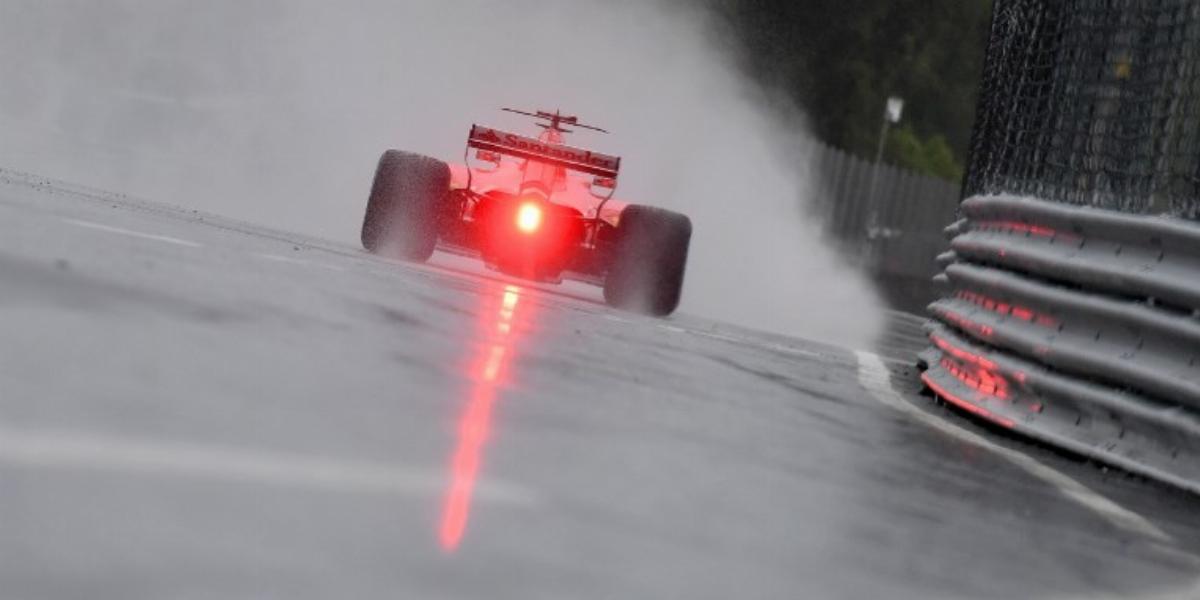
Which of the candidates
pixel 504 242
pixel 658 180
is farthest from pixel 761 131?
pixel 504 242

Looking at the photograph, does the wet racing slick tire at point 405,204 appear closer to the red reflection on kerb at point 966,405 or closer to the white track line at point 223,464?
the red reflection on kerb at point 966,405

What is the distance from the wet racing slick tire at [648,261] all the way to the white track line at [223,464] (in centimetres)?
1027

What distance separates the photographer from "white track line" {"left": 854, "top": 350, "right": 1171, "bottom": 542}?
24.2 feet

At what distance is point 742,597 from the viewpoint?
456cm

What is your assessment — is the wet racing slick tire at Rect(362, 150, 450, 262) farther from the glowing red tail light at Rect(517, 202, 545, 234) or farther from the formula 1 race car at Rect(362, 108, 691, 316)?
the glowing red tail light at Rect(517, 202, 545, 234)

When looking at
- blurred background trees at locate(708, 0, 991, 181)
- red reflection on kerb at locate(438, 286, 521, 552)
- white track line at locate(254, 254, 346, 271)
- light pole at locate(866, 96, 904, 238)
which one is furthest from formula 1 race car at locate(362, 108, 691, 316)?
blurred background trees at locate(708, 0, 991, 181)

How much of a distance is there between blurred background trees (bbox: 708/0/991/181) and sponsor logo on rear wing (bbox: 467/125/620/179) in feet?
98.5

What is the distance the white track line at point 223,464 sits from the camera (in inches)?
174

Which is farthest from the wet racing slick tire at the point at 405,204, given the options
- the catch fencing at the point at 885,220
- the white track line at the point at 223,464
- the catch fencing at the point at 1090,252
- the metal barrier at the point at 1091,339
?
the catch fencing at the point at 885,220

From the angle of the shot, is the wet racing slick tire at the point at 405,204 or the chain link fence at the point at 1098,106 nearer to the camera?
the chain link fence at the point at 1098,106

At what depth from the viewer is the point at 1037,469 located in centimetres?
865

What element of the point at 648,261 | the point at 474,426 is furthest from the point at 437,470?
the point at 648,261

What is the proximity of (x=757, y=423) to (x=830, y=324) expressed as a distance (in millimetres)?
13164

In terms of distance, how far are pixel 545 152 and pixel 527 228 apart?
26.6 inches
